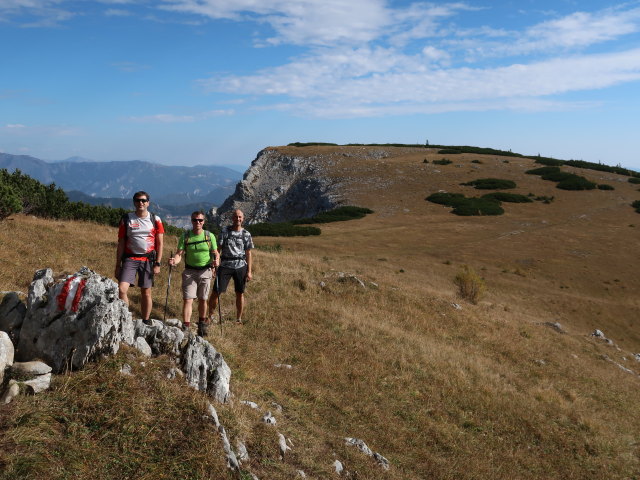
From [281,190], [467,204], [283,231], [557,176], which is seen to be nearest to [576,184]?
[557,176]

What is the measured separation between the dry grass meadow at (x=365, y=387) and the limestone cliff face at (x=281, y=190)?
3178 cm

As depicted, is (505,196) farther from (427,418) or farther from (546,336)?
(427,418)

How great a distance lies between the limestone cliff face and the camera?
2327 inches

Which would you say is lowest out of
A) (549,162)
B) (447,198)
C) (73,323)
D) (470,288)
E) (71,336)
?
(470,288)

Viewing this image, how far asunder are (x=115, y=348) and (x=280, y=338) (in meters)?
5.80

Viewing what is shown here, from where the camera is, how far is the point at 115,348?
225 inches

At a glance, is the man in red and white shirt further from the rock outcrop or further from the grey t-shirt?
the grey t-shirt

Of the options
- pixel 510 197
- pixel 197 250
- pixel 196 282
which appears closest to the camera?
pixel 197 250

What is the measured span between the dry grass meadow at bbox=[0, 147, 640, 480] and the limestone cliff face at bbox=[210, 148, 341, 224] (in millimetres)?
31777

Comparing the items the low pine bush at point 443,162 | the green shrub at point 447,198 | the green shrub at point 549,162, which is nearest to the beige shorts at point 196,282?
the green shrub at point 447,198

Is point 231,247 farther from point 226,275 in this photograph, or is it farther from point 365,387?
point 365,387

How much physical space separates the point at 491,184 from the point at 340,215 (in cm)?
2054

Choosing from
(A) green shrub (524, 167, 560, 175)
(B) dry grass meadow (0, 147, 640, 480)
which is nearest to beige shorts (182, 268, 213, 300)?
(B) dry grass meadow (0, 147, 640, 480)

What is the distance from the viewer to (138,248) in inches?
318
